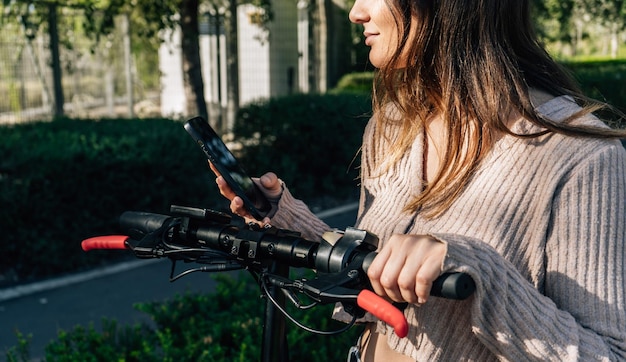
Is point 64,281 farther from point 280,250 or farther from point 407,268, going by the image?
point 407,268

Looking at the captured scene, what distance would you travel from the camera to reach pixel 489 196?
5.31 feet

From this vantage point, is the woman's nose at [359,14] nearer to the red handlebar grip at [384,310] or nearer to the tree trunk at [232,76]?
the red handlebar grip at [384,310]

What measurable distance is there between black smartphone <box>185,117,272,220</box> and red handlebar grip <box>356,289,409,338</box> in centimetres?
59

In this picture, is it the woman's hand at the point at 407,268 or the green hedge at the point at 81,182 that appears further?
the green hedge at the point at 81,182

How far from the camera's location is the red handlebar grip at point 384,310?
1.15m

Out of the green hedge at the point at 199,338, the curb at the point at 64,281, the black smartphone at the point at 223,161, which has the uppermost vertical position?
the black smartphone at the point at 223,161

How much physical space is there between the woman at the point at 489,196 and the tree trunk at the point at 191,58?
27.2 ft

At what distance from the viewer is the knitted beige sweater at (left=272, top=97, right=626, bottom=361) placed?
4.49 feet

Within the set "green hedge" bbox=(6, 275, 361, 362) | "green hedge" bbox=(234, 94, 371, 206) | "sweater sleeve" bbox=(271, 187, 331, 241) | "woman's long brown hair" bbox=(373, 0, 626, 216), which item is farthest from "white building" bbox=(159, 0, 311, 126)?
"woman's long brown hair" bbox=(373, 0, 626, 216)

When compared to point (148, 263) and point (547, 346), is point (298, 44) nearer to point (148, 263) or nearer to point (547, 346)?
point (148, 263)

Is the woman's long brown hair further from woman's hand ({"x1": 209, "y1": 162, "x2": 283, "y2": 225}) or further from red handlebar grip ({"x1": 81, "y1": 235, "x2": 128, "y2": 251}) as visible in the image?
red handlebar grip ({"x1": 81, "y1": 235, "x2": 128, "y2": 251})

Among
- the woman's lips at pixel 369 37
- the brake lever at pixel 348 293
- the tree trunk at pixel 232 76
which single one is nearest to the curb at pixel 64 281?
the woman's lips at pixel 369 37

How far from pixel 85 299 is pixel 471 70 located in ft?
17.0

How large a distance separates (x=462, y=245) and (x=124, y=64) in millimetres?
13186
